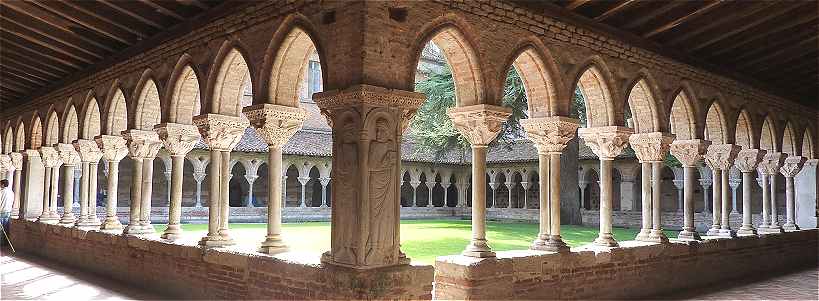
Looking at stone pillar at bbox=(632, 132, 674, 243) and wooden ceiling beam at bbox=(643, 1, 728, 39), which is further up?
wooden ceiling beam at bbox=(643, 1, 728, 39)

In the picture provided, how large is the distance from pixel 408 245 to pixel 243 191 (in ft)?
52.6

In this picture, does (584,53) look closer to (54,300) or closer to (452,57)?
(452,57)

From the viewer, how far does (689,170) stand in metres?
9.77

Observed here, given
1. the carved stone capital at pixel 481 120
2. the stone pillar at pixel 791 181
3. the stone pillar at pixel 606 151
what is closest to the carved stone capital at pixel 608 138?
the stone pillar at pixel 606 151

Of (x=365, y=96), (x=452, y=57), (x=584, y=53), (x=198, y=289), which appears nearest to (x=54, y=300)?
(x=198, y=289)

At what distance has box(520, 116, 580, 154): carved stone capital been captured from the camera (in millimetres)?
7398

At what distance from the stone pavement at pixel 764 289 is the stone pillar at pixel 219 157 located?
5.55 meters

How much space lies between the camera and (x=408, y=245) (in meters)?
13.7

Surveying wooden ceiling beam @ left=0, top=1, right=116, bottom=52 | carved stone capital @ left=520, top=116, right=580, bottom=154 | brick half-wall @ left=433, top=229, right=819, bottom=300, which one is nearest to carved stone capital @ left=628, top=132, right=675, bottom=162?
brick half-wall @ left=433, top=229, right=819, bottom=300

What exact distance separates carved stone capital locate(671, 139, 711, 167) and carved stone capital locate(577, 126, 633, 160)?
2001mm

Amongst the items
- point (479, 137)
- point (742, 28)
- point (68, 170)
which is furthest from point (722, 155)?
point (68, 170)

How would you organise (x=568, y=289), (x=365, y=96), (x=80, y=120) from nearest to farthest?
1. (x=365, y=96)
2. (x=568, y=289)
3. (x=80, y=120)

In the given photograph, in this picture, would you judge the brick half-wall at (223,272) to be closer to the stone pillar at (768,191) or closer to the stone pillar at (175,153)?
the stone pillar at (175,153)

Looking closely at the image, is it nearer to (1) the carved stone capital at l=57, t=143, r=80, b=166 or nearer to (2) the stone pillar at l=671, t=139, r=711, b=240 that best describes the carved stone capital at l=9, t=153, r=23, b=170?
(1) the carved stone capital at l=57, t=143, r=80, b=166
